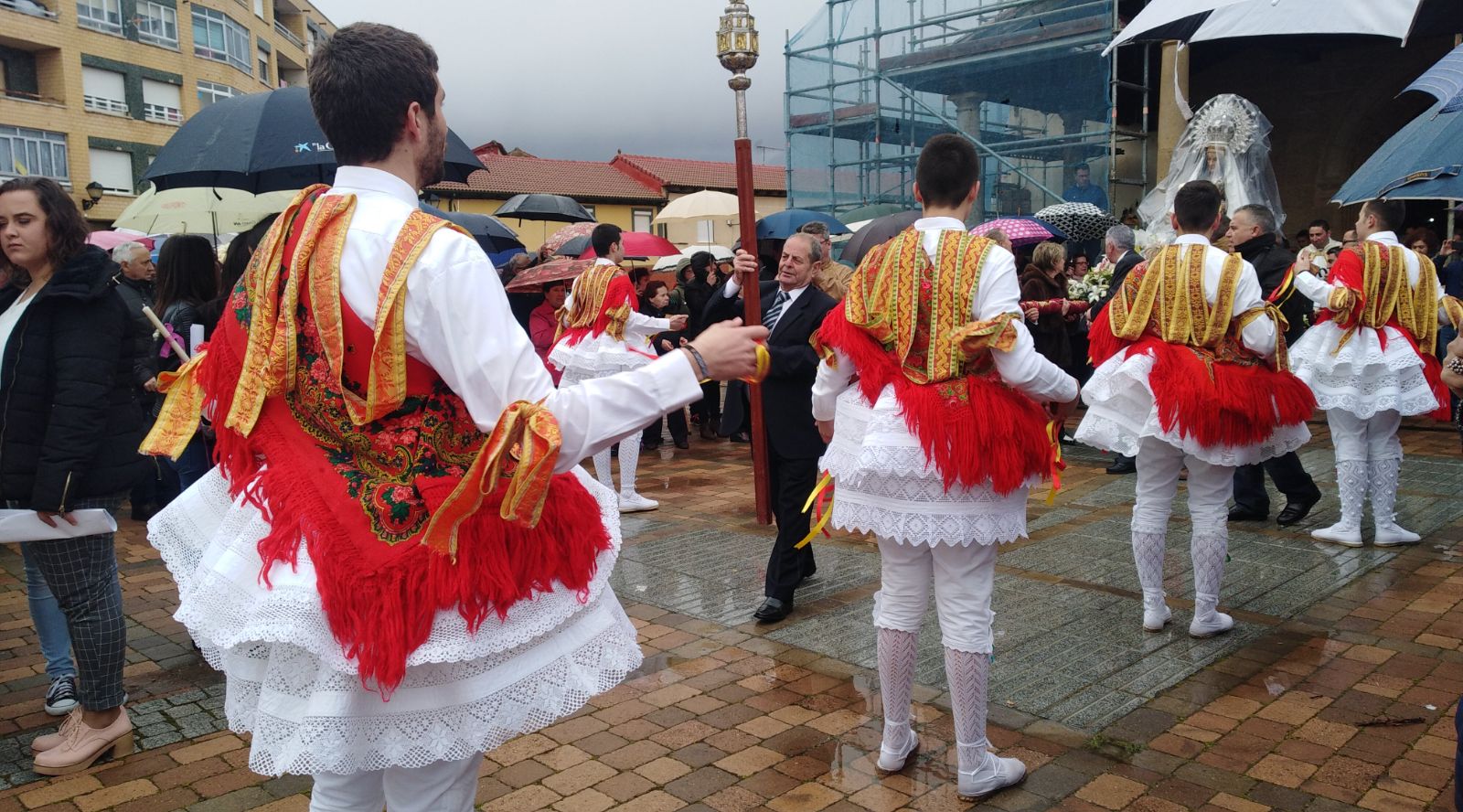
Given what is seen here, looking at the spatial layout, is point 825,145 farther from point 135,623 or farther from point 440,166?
point 440,166

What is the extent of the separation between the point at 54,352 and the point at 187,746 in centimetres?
151

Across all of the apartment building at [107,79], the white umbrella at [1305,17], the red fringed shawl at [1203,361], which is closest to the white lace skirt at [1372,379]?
the red fringed shawl at [1203,361]

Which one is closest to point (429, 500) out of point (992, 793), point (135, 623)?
point (992, 793)

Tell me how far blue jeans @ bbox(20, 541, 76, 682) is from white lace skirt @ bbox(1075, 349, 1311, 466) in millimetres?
4406

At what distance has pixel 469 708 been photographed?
2006 mm

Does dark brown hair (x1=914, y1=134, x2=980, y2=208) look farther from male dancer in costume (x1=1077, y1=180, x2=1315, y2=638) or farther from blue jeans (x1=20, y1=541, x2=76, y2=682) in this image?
blue jeans (x1=20, y1=541, x2=76, y2=682)

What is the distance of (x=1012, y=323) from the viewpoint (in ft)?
10.5

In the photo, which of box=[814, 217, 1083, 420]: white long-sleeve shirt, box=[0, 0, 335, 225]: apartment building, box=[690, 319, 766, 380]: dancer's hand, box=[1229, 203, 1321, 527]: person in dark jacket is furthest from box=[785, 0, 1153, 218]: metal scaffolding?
box=[0, 0, 335, 225]: apartment building

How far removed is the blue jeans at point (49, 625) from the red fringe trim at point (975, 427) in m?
3.35

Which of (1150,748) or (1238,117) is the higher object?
(1238,117)

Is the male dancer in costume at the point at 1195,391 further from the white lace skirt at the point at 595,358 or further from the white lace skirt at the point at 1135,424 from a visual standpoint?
the white lace skirt at the point at 595,358

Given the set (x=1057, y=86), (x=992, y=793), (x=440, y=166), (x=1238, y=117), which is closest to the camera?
(x=440, y=166)

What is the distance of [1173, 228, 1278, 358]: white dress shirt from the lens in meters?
4.54

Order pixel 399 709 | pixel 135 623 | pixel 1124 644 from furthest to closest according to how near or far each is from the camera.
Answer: pixel 135 623, pixel 1124 644, pixel 399 709
